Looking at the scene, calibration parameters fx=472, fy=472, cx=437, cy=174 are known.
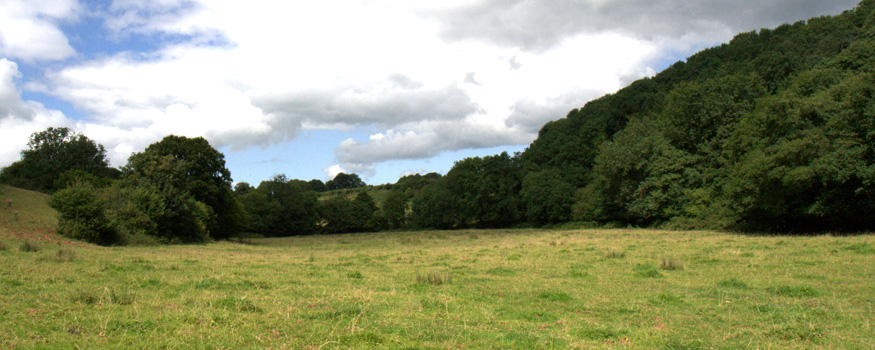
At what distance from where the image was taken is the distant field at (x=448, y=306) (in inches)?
254

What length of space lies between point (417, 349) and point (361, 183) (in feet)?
571

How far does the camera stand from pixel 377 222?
319 feet

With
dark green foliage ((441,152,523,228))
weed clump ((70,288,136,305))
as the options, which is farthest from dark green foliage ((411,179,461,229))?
weed clump ((70,288,136,305))

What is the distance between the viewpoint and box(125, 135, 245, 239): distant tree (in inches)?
1491

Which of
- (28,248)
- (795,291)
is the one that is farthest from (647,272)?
(28,248)

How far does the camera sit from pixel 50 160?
63.6 meters

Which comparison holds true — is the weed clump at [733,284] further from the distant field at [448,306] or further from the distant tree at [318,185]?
the distant tree at [318,185]

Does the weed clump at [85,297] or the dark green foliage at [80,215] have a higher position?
the dark green foliage at [80,215]

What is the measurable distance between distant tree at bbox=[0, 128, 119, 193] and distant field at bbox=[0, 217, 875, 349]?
Result: 59.2 meters

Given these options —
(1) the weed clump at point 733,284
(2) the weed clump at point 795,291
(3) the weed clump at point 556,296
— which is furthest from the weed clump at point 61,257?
(2) the weed clump at point 795,291

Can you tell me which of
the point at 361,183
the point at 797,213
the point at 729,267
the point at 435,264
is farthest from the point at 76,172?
the point at 361,183

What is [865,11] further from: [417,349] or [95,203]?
[95,203]

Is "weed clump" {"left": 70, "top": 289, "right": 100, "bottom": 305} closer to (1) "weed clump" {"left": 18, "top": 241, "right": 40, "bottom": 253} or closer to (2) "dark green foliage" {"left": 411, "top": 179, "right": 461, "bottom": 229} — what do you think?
(1) "weed clump" {"left": 18, "top": 241, "right": 40, "bottom": 253}

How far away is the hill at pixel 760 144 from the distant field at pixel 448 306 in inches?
558
